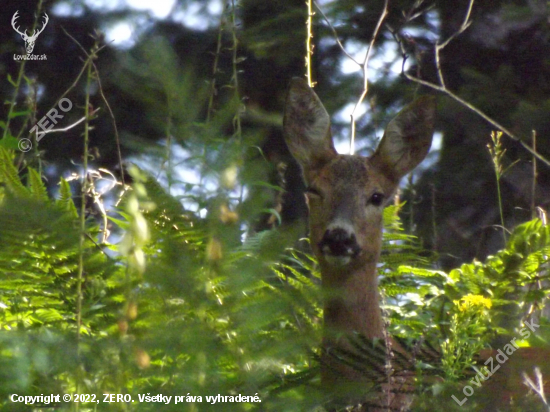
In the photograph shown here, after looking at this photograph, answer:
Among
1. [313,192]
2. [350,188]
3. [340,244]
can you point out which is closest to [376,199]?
[350,188]

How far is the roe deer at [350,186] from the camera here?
367 centimetres

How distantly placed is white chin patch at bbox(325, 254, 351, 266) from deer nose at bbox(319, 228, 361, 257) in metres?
0.02

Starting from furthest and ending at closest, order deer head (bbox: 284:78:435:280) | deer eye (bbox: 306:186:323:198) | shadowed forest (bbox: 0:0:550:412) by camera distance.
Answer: deer eye (bbox: 306:186:323:198) < deer head (bbox: 284:78:435:280) < shadowed forest (bbox: 0:0:550:412)

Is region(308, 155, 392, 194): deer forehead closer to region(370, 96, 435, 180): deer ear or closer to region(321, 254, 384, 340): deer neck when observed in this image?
region(370, 96, 435, 180): deer ear

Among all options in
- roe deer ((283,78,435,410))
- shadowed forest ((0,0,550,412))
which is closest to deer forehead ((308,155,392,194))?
roe deer ((283,78,435,410))

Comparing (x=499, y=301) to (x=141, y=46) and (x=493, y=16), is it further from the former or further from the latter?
(x=493, y=16)

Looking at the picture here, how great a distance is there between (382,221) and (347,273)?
1.40 ft

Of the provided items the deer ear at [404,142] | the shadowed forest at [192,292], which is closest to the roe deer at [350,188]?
the deer ear at [404,142]

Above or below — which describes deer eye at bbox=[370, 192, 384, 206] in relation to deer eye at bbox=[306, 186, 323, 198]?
below

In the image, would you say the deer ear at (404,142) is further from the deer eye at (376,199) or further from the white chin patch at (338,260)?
the white chin patch at (338,260)

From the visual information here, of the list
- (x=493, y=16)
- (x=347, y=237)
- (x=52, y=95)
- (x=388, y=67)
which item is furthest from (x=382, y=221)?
(x=52, y=95)

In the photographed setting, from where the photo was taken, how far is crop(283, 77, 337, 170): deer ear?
418 centimetres

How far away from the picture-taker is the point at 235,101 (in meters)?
0.85

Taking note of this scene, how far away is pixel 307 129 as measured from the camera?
4.38 m
